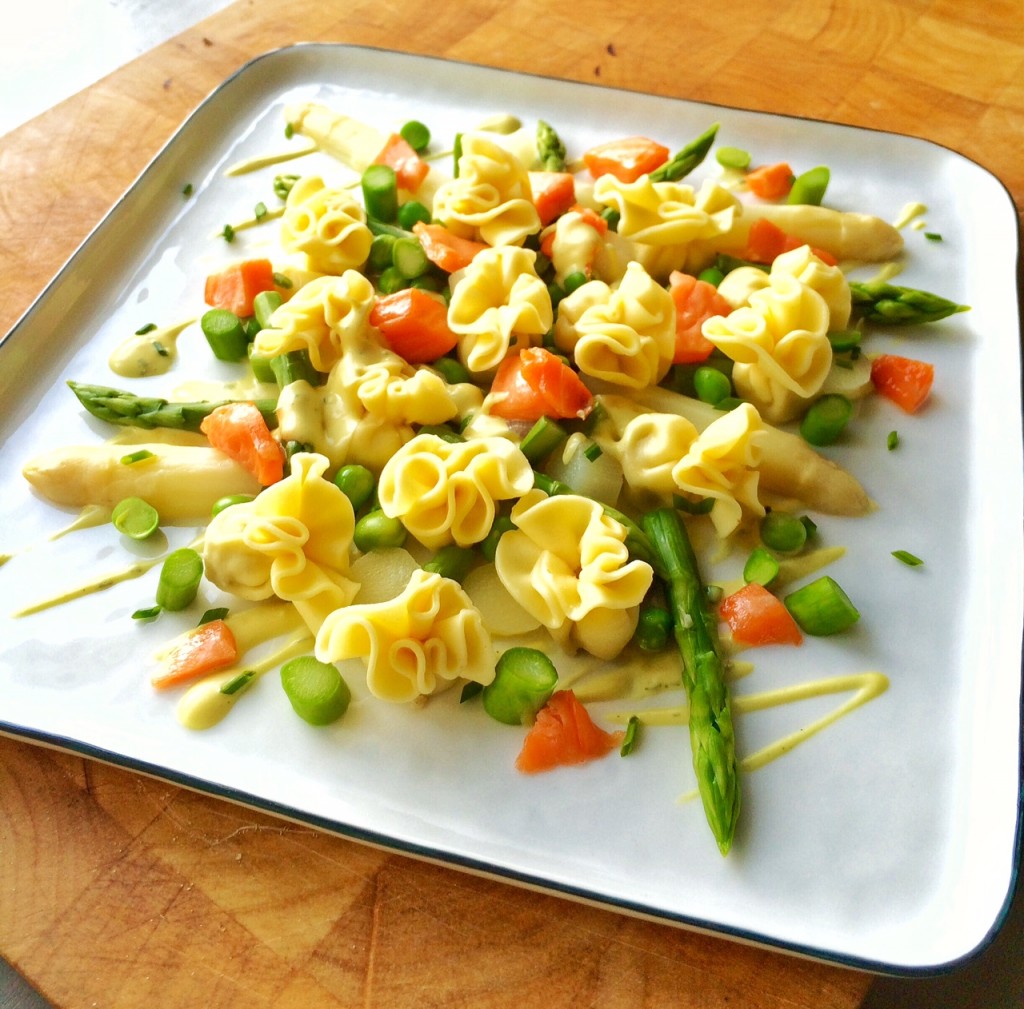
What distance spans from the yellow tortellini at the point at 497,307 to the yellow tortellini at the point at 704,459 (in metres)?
0.51

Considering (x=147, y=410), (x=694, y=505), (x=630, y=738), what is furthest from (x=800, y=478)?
(x=147, y=410)

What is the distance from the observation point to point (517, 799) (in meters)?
2.46

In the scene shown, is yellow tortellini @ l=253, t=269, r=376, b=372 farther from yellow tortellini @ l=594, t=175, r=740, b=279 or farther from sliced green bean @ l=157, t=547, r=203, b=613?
yellow tortellini @ l=594, t=175, r=740, b=279

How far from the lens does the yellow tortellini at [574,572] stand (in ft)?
8.45

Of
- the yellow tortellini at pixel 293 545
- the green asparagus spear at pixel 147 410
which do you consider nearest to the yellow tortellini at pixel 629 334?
the yellow tortellini at pixel 293 545

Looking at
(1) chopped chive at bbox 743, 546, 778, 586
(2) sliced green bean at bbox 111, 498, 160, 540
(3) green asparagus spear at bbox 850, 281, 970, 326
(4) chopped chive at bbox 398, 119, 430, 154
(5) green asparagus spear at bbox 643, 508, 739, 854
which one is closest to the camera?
(5) green asparagus spear at bbox 643, 508, 739, 854

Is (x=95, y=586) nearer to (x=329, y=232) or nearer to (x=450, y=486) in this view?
(x=450, y=486)

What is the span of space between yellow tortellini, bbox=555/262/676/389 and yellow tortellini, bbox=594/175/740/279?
32 cm

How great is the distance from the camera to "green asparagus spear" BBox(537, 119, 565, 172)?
405 centimetres

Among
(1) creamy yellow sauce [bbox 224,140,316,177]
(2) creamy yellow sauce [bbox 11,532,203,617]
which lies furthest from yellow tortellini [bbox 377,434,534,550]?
(1) creamy yellow sauce [bbox 224,140,316,177]

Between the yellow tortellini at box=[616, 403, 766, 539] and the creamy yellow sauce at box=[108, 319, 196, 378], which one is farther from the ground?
the creamy yellow sauce at box=[108, 319, 196, 378]

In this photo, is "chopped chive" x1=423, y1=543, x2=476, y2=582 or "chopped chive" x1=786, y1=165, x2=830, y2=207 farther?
"chopped chive" x1=786, y1=165, x2=830, y2=207

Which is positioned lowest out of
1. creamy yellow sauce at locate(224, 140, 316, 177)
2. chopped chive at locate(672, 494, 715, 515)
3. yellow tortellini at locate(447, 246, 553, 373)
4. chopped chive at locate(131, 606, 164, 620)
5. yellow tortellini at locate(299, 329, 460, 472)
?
chopped chive at locate(672, 494, 715, 515)

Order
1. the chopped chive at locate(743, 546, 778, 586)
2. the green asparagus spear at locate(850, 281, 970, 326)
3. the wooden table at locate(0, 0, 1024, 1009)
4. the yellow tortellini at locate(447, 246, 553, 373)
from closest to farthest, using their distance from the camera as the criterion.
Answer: the wooden table at locate(0, 0, 1024, 1009)
the chopped chive at locate(743, 546, 778, 586)
the yellow tortellini at locate(447, 246, 553, 373)
the green asparagus spear at locate(850, 281, 970, 326)
